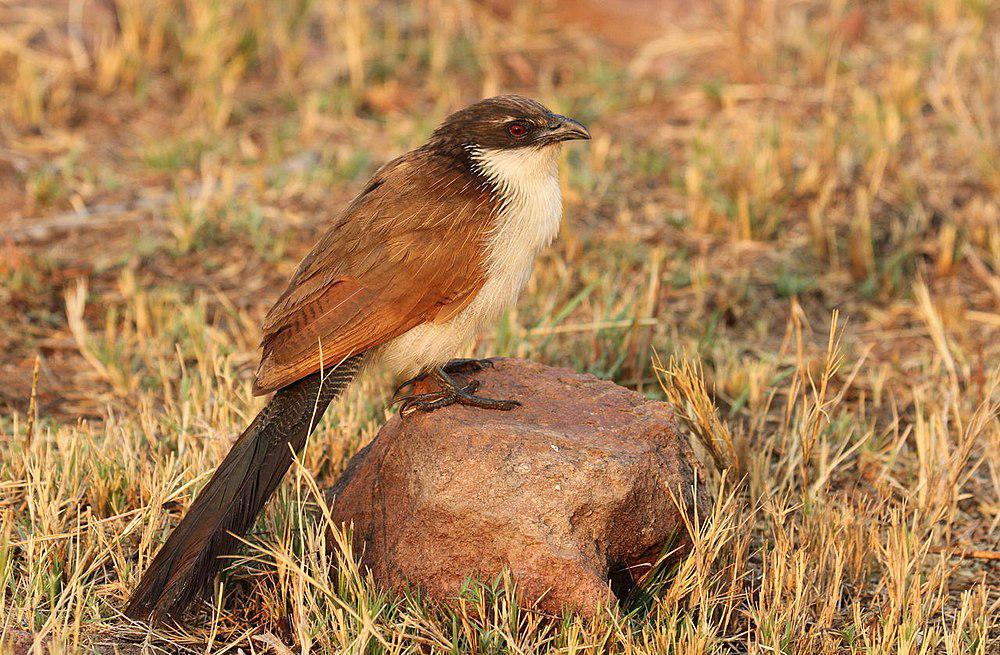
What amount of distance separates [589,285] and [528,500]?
2295mm

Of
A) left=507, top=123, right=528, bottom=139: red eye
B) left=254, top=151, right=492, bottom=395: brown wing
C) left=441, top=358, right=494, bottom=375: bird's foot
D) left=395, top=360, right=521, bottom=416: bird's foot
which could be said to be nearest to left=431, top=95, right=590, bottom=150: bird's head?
left=507, top=123, right=528, bottom=139: red eye

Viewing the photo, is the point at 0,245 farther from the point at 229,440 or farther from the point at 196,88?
the point at 229,440

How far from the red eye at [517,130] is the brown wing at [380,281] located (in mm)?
230

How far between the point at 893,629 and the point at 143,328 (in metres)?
3.44

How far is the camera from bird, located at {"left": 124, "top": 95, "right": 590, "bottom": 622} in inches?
133

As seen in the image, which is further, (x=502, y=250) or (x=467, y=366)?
(x=467, y=366)

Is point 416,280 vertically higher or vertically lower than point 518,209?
lower

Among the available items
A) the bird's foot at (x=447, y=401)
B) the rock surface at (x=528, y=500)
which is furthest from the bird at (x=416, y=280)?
the rock surface at (x=528, y=500)

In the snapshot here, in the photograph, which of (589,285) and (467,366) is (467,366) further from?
(589,285)

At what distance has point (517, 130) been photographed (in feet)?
12.1

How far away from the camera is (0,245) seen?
227 inches

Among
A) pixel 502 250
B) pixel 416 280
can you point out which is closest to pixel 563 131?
pixel 502 250

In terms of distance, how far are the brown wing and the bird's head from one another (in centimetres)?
20

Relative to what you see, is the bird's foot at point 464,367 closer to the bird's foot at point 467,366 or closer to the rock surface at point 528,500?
the bird's foot at point 467,366
